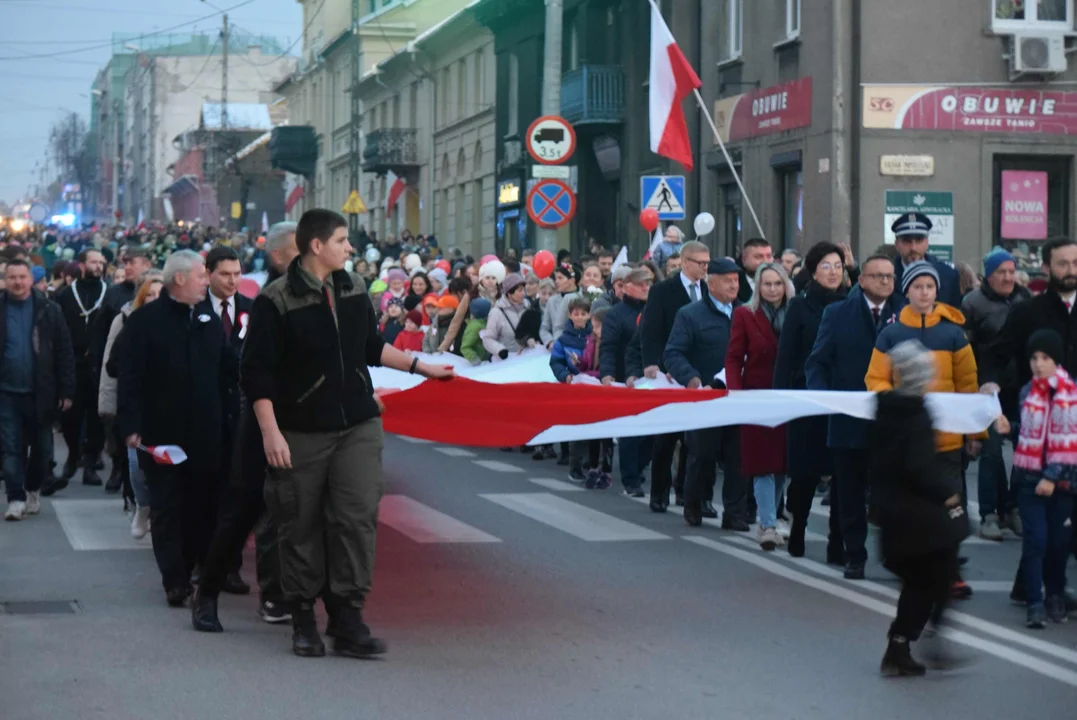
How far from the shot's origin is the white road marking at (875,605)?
25.6 ft

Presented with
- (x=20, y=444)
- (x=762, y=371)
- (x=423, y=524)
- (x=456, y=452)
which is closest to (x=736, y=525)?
(x=762, y=371)

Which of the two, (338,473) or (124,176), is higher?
(124,176)

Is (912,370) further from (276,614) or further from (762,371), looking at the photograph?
(762,371)

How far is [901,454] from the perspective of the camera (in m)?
7.42

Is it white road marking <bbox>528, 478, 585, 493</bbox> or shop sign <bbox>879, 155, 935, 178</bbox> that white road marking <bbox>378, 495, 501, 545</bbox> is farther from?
shop sign <bbox>879, 155, 935, 178</bbox>

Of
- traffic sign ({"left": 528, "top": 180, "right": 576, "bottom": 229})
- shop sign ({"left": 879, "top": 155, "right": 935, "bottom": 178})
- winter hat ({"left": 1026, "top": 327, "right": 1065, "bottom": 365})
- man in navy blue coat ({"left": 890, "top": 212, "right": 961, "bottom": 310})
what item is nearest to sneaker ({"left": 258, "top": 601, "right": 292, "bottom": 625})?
winter hat ({"left": 1026, "top": 327, "right": 1065, "bottom": 365})

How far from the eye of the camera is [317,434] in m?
7.84

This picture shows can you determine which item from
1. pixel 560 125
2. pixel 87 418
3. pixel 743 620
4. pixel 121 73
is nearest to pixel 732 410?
pixel 743 620

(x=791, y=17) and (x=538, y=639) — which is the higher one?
(x=791, y=17)

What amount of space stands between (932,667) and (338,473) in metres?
2.67

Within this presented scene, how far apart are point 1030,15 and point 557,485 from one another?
14605mm

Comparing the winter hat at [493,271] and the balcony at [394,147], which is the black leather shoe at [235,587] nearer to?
the winter hat at [493,271]

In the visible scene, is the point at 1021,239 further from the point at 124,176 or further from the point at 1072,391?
the point at 124,176

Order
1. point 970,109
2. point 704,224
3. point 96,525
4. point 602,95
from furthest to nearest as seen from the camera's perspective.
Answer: point 602,95 → point 970,109 → point 704,224 → point 96,525
